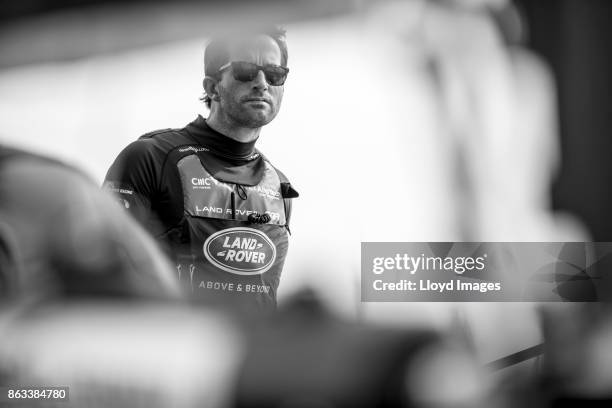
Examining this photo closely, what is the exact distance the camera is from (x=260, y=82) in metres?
2.15

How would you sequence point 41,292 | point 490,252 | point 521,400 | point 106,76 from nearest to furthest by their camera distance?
point 521,400
point 41,292
point 490,252
point 106,76

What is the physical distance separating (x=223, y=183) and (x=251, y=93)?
253 millimetres

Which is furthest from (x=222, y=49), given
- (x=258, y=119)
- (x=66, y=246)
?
(x=66, y=246)

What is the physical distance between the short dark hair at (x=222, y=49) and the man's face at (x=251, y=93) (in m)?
0.02

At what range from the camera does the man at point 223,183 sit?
6.79 ft

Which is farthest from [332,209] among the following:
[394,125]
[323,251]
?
[394,125]

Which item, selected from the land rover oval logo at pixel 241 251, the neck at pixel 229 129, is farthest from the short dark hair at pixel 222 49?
the land rover oval logo at pixel 241 251

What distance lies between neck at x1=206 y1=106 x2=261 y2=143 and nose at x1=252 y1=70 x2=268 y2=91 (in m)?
0.11

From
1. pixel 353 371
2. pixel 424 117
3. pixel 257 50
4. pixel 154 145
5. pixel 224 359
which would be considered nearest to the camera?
pixel 353 371

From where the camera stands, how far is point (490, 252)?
6.39ft

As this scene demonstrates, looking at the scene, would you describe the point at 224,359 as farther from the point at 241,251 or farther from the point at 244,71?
the point at 244,71

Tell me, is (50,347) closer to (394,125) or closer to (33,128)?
(33,128)

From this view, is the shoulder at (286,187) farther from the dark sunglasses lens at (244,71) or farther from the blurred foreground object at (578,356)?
the blurred foreground object at (578,356)

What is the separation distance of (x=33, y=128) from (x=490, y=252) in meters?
1.23
